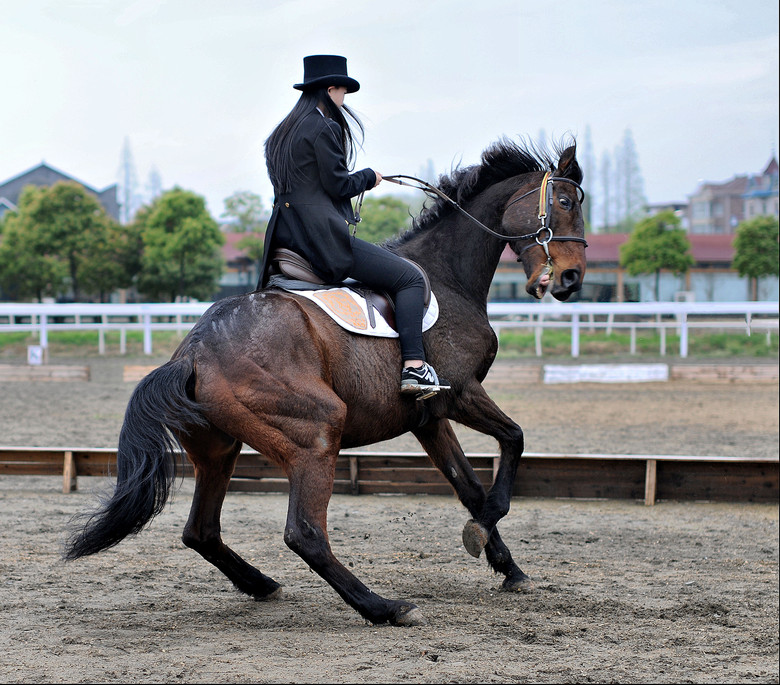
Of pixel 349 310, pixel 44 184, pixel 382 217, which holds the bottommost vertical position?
pixel 349 310

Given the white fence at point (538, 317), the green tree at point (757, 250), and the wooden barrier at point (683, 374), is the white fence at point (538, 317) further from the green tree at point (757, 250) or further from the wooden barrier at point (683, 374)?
the wooden barrier at point (683, 374)

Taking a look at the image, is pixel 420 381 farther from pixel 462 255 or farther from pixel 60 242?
pixel 60 242

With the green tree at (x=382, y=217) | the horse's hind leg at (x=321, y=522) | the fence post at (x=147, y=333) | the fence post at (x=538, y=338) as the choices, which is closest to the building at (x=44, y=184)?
the fence post at (x=147, y=333)

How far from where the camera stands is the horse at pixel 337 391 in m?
3.74

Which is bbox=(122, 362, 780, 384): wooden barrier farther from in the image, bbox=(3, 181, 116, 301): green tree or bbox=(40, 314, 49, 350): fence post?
bbox=(3, 181, 116, 301): green tree

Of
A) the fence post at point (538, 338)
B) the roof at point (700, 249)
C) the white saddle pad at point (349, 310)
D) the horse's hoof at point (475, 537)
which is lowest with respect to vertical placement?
the horse's hoof at point (475, 537)

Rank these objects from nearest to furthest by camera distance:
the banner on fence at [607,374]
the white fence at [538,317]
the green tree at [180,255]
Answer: the green tree at [180,255]
the white fence at [538,317]
the banner on fence at [607,374]

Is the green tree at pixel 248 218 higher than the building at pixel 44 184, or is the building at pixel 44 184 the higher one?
the building at pixel 44 184

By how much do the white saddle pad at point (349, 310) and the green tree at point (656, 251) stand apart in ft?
37.1

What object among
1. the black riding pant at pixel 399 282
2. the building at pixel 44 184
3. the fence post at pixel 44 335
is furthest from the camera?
the building at pixel 44 184

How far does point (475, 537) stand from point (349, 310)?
4.40 feet

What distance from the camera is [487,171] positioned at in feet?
15.5

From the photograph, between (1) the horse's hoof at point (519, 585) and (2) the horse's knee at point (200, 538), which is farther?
(1) the horse's hoof at point (519, 585)

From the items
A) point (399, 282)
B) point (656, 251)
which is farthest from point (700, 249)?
point (399, 282)
